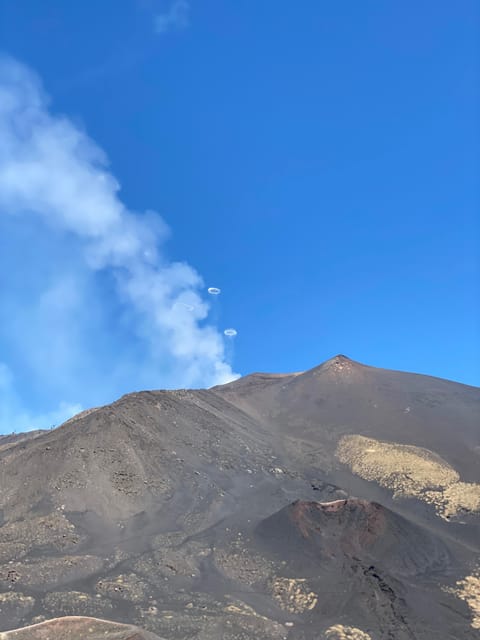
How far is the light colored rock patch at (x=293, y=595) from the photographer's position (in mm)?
16291

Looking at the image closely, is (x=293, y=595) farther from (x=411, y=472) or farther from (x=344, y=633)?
(x=411, y=472)

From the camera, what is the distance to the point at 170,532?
21.4 metres

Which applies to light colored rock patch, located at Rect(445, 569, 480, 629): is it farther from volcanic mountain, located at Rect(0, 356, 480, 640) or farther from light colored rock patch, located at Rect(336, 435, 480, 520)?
light colored rock patch, located at Rect(336, 435, 480, 520)

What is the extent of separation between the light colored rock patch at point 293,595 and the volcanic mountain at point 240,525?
0.07 m

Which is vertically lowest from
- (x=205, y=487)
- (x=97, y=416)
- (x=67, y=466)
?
(x=205, y=487)

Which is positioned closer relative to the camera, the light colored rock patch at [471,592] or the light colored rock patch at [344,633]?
the light colored rock patch at [344,633]

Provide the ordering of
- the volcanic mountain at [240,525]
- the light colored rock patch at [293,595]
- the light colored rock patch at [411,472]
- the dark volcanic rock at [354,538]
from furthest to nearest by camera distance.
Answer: the light colored rock patch at [411,472], the dark volcanic rock at [354,538], the light colored rock patch at [293,595], the volcanic mountain at [240,525]

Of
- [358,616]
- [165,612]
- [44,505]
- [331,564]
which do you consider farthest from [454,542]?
[44,505]

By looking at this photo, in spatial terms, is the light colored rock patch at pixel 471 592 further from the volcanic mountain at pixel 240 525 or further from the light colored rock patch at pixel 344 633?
the light colored rock patch at pixel 344 633

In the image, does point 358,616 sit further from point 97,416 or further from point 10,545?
point 97,416

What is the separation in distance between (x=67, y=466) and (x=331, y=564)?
13661 mm

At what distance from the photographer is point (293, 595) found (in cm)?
1702

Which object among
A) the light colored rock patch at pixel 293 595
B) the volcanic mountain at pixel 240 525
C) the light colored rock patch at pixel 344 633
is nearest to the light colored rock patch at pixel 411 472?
the volcanic mountain at pixel 240 525

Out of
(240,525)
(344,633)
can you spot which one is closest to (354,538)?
(240,525)
